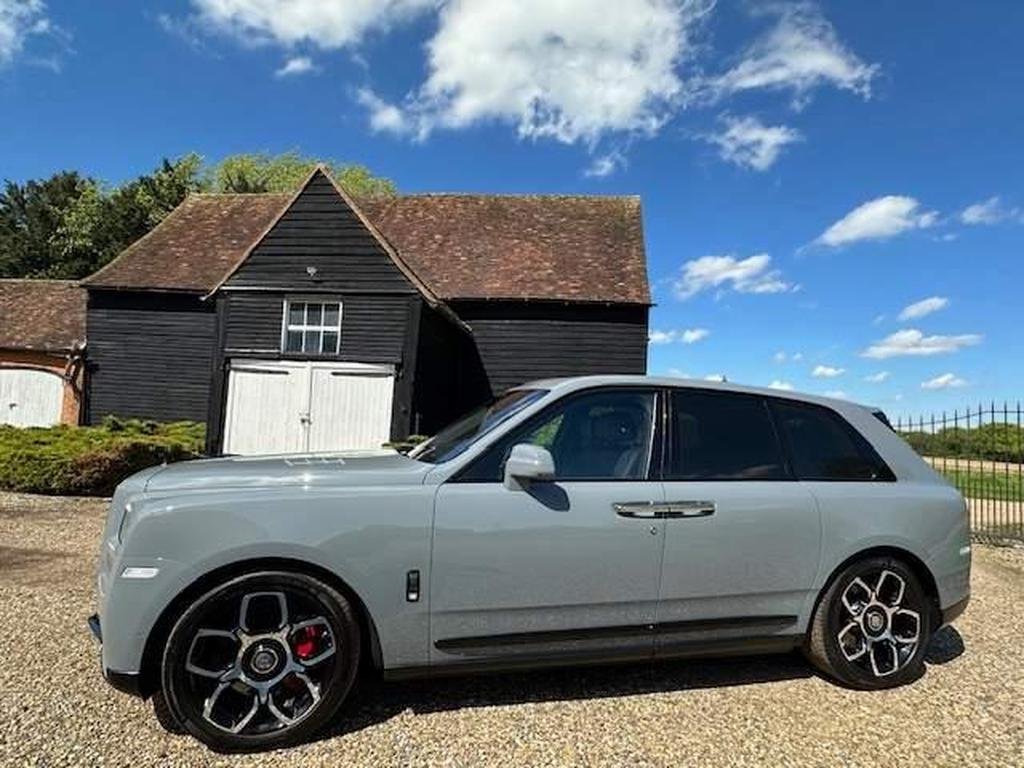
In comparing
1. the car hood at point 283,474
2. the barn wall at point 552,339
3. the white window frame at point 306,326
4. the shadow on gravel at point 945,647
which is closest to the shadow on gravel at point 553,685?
the shadow on gravel at point 945,647

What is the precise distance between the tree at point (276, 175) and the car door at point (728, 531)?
1643 inches

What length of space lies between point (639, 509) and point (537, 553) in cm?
59

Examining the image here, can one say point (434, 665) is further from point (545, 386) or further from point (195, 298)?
point (195, 298)

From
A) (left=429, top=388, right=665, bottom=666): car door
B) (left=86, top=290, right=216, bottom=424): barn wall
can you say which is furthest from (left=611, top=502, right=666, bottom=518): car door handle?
(left=86, top=290, right=216, bottom=424): barn wall

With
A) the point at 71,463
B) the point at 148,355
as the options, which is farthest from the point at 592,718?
the point at 148,355

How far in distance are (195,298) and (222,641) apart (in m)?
18.4

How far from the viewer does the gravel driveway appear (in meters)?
3.08

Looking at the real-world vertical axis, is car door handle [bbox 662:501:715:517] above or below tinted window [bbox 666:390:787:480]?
below

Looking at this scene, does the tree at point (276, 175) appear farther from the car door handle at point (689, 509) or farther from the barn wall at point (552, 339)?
the car door handle at point (689, 509)

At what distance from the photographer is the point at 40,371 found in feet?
66.6

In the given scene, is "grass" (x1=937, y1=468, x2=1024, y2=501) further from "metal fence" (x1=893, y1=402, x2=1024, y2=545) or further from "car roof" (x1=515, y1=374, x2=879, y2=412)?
"car roof" (x1=515, y1=374, x2=879, y2=412)

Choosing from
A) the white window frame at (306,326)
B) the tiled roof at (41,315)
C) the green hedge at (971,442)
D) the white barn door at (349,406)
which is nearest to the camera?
the green hedge at (971,442)

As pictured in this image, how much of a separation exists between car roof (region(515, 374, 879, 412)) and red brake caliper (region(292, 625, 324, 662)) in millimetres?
1705

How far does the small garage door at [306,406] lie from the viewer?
52.0 ft
